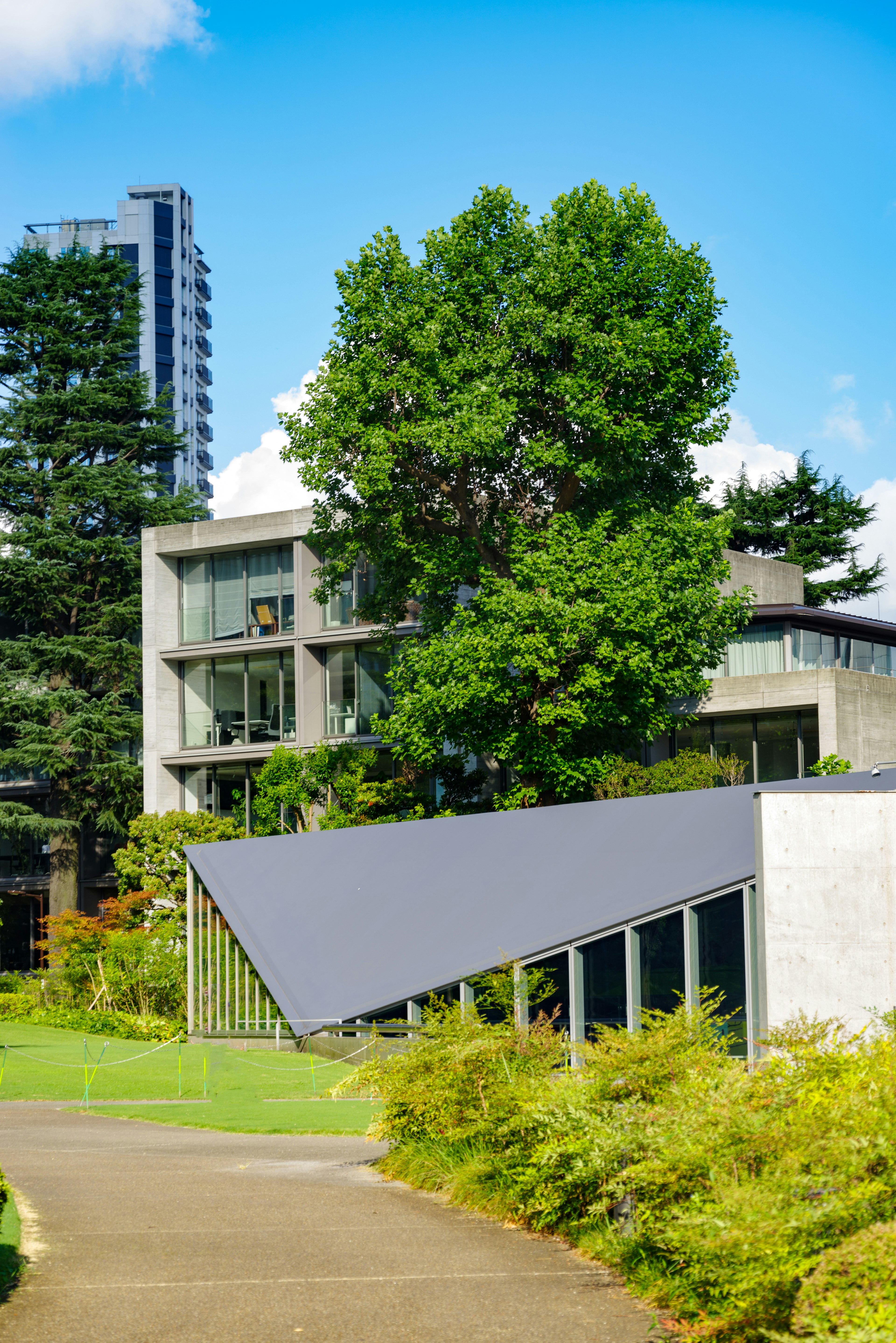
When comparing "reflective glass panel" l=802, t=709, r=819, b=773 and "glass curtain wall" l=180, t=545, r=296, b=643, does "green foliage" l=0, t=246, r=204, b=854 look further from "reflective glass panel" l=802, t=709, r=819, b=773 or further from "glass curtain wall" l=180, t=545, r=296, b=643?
"reflective glass panel" l=802, t=709, r=819, b=773

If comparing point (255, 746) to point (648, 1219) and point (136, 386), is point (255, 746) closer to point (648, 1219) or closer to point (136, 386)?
point (136, 386)

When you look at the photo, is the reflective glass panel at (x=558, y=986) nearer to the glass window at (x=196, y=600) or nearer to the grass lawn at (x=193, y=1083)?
the grass lawn at (x=193, y=1083)

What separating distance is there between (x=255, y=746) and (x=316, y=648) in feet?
11.2

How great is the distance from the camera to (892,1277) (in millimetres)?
5645

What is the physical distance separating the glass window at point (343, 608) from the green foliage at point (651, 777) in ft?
39.5

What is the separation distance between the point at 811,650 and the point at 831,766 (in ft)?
20.5

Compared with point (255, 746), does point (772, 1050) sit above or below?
below

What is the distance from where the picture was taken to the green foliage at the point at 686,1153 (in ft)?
20.5

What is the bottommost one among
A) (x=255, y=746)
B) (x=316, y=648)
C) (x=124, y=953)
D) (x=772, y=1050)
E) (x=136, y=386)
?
(x=124, y=953)

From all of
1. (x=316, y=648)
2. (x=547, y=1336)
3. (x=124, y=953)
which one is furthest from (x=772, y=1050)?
(x=316, y=648)

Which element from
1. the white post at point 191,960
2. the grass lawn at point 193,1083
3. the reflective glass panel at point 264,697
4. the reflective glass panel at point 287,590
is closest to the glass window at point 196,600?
the reflective glass panel at point 264,697

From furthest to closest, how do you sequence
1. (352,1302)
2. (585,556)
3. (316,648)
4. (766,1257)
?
1. (316,648)
2. (585,556)
3. (352,1302)
4. (766,1257)

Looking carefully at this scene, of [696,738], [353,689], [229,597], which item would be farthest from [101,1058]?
Answer: [229,597]

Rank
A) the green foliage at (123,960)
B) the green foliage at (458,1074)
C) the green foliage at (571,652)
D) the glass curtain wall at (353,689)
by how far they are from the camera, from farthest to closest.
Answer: the glass curtain wall at (353,689) < the green foliage at (123,960) < the green foliage at (571,652) < the green foliage at (458,1074)
